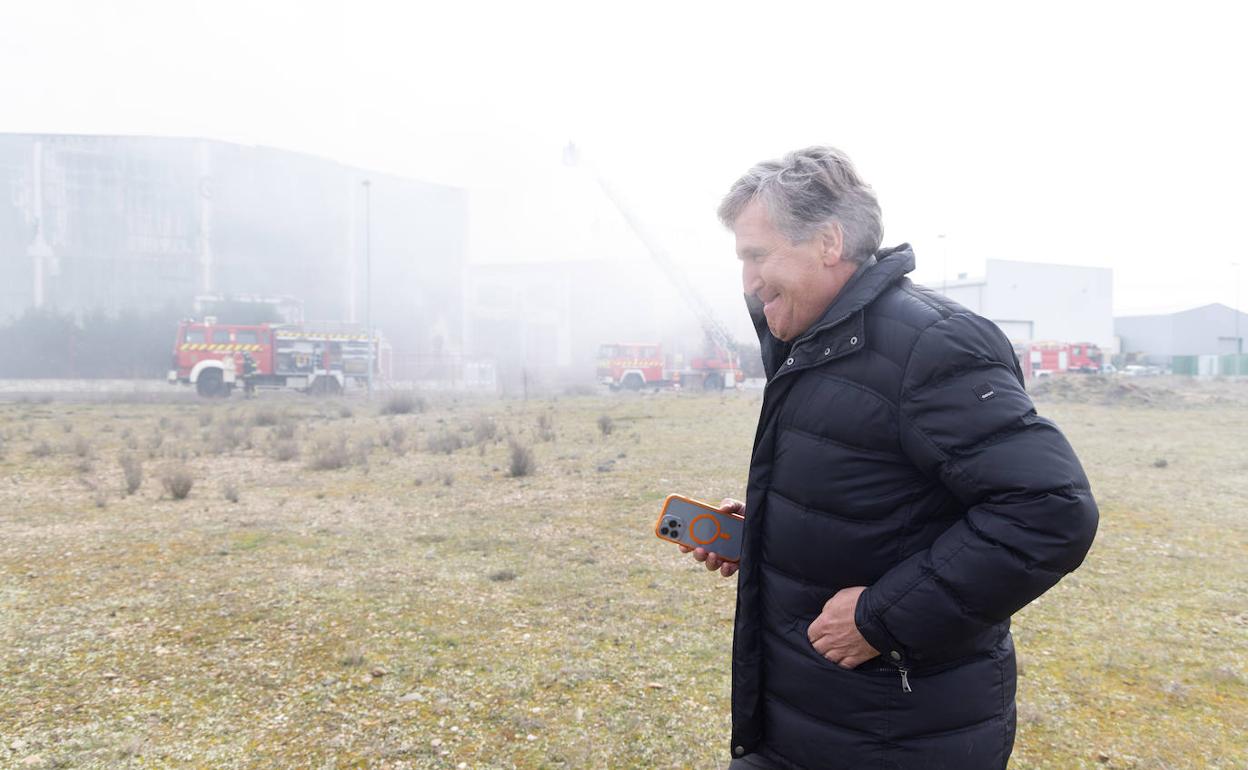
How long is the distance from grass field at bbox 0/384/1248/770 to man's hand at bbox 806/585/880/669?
5.94ft

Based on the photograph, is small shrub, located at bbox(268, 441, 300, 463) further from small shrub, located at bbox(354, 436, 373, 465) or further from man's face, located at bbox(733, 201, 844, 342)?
man's face, located at bbox(733, 201, 844, 342)

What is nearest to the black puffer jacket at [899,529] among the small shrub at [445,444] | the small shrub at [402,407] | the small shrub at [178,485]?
the small shrub at [178,485]

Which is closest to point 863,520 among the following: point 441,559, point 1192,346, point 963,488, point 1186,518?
point 963,488

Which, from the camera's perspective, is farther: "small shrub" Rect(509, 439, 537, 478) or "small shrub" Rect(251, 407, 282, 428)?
"small shrub" Rect(251, 407, 282, 428)

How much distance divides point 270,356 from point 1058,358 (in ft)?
113

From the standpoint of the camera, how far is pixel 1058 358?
3672 centimetres

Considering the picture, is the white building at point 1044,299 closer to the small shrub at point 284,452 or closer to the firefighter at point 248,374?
the firefighter at point 248,374

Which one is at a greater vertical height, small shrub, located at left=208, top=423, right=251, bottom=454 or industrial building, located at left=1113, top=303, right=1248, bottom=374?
industrial building, located at left=1113, top=303, right=1248, bottom=374

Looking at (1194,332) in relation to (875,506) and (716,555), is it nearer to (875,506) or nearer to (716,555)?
(716,555)

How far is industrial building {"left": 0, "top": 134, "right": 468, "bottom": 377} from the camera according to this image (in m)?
37.2

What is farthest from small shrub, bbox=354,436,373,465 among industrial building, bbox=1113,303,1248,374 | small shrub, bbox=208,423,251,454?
industrial building, bbox=1113,303,1248,374

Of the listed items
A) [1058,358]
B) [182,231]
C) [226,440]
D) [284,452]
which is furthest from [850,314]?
[182,231]

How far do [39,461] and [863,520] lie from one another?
1241 centimetres

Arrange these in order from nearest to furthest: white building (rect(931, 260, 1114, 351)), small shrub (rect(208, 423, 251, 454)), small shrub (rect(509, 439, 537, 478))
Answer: small shrub (rect(509, 439, 537, 478))
small shrub (rect(208, 423, 251, 454))
white building (rect(931, 260, 1114, 351))
